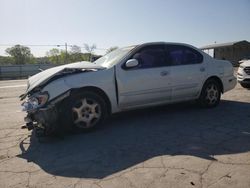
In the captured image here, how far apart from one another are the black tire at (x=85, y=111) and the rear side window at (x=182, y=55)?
2.02 meters

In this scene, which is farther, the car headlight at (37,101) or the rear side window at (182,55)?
the rear side window at (182,55)

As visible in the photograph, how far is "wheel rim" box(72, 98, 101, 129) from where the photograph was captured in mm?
5121

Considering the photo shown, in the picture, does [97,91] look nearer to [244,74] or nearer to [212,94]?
[212,94]

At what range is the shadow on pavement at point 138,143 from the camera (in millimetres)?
3770

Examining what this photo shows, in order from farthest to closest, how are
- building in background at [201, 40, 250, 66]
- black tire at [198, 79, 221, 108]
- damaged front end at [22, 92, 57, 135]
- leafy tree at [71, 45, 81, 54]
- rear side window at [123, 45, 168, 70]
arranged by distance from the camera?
leafy tree at [71, 45, 81, 54] → building in background at [201, 40, 250, 66] → black tire at [198, 79, 221, 108] → rear side window at [123, 45, 168, 70] → damaged front end at [22, 92, 57, 135]

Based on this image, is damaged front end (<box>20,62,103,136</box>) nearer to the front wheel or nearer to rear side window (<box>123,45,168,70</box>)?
the front wheel

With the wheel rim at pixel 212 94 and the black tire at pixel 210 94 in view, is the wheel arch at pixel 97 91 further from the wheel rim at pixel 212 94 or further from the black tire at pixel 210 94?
the wheel rim at pixel 212 94

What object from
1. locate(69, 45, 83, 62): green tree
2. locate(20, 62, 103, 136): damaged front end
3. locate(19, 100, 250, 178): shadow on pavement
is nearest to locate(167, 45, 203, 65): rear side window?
locate(19, 100, 250, 178): shadow on pavement

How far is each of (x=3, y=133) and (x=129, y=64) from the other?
2765 millimetres

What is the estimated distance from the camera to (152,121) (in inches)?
232

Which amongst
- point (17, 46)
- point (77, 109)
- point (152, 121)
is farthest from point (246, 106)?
point (17, 46)

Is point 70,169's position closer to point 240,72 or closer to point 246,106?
point 246,106

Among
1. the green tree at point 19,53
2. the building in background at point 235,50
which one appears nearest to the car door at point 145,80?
the building in background at point 235,50

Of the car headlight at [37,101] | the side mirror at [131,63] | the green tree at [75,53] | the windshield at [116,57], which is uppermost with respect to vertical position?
the green tree at [75,53]
